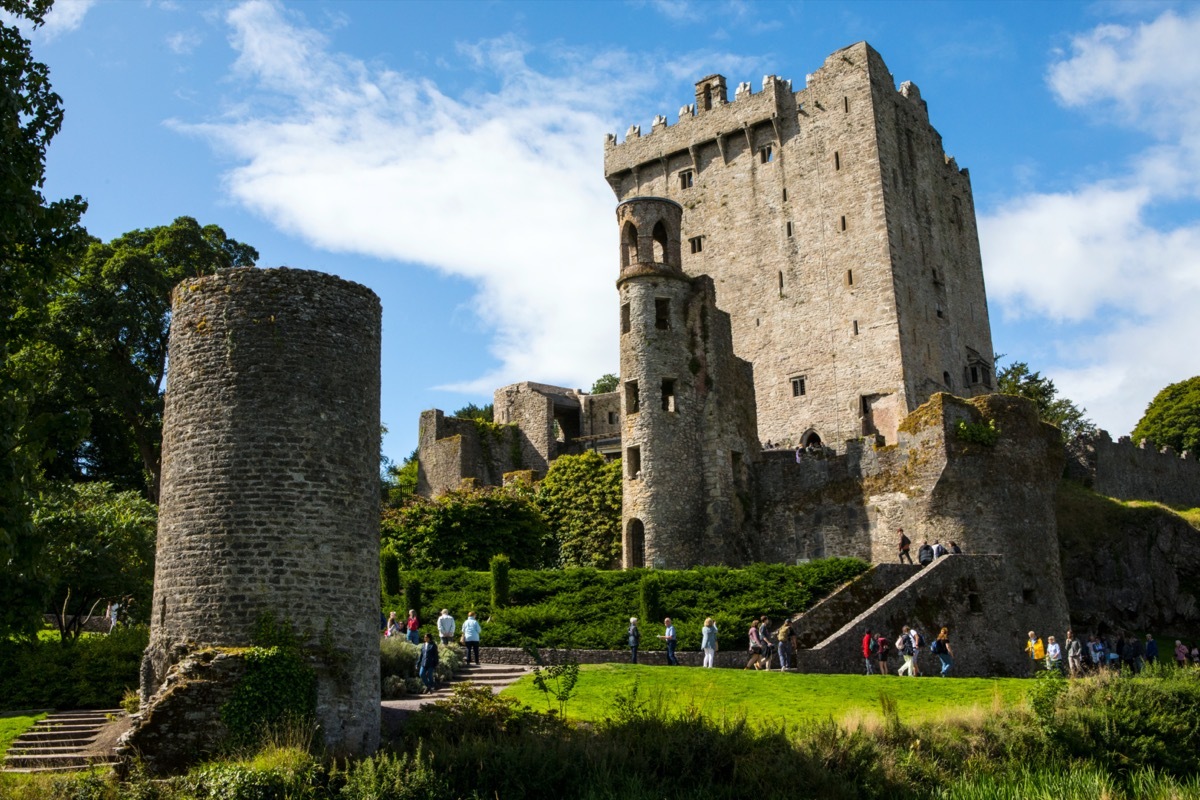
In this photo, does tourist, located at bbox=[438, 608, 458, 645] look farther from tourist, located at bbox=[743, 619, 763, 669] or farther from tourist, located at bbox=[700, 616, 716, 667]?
tourist, located at bbox=[743, 619, 763, 669]

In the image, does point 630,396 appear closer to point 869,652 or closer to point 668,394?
point 668,394

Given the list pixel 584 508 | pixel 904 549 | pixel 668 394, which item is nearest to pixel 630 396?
pixel 668 394

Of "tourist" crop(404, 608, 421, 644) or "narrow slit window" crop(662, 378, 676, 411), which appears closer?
"tourist" crop(404, 608, 421, 644)

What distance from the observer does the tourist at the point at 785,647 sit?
24969mm

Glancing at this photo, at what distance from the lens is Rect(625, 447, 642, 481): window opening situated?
36.8 meters

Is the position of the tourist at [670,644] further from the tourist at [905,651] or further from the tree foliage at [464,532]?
the tree foliage at [464,532]

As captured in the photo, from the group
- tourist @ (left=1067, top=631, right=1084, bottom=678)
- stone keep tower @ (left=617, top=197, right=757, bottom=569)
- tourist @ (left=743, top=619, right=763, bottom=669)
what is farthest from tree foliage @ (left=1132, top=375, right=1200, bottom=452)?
tourist @ (left=743, top=619, right=763, bottom=669)

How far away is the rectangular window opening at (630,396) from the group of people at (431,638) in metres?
11.4

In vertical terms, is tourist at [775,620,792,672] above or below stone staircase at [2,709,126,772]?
above

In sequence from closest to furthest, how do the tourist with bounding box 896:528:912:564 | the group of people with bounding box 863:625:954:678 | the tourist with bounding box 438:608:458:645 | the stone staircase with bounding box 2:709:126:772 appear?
the stone staircase with bounding box 2:709:126:772, the group of people with bounding box 863:625:954:678, the tourist with bounding box 438:608:458:645, the tourist with bounding box 896:528:912:564

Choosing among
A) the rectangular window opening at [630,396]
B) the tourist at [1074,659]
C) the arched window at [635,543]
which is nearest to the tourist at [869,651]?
the tourist at [1074,659]

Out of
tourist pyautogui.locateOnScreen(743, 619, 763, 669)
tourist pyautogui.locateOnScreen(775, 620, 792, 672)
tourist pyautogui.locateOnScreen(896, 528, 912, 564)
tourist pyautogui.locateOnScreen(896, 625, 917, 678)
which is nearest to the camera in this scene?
tourist pyautogui.locateOnScreen(775, 620, 792, 672)

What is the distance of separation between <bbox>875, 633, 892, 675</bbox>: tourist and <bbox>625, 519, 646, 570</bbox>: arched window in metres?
11.1

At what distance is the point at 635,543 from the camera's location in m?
36.8
